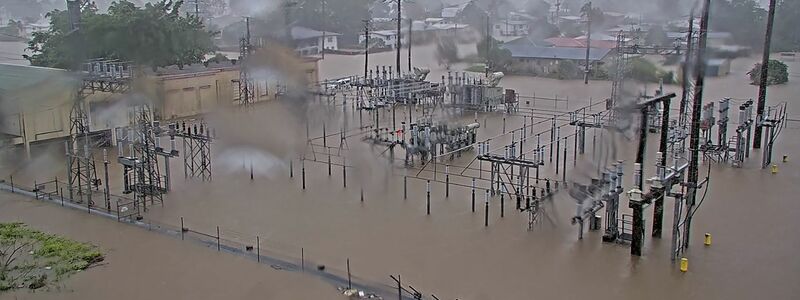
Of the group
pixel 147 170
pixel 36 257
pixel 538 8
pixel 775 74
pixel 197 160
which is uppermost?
pixel 538 8

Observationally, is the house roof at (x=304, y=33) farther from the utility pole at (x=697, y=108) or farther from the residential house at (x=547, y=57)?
the utility pole at (x=697, y=108)

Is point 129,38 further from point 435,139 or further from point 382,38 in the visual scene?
point 382,38

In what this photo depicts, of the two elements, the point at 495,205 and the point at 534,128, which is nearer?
the point at 495,205

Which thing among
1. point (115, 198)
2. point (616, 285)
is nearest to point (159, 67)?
point (115, 198)

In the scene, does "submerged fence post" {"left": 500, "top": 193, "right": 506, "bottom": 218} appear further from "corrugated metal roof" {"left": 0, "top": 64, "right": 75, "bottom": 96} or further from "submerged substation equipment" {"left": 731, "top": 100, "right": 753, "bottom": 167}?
"corrugated metal roof" {"left": 0, "top": 64, "right": 75, "bottom": 96}

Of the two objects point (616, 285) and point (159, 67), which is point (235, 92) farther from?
point (616, 285)

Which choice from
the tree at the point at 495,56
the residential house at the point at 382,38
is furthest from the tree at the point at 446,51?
the residential house at the point at 382,38

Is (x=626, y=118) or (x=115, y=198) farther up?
(x=626, y=118)

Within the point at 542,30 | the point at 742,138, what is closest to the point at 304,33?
the point at 542,30
